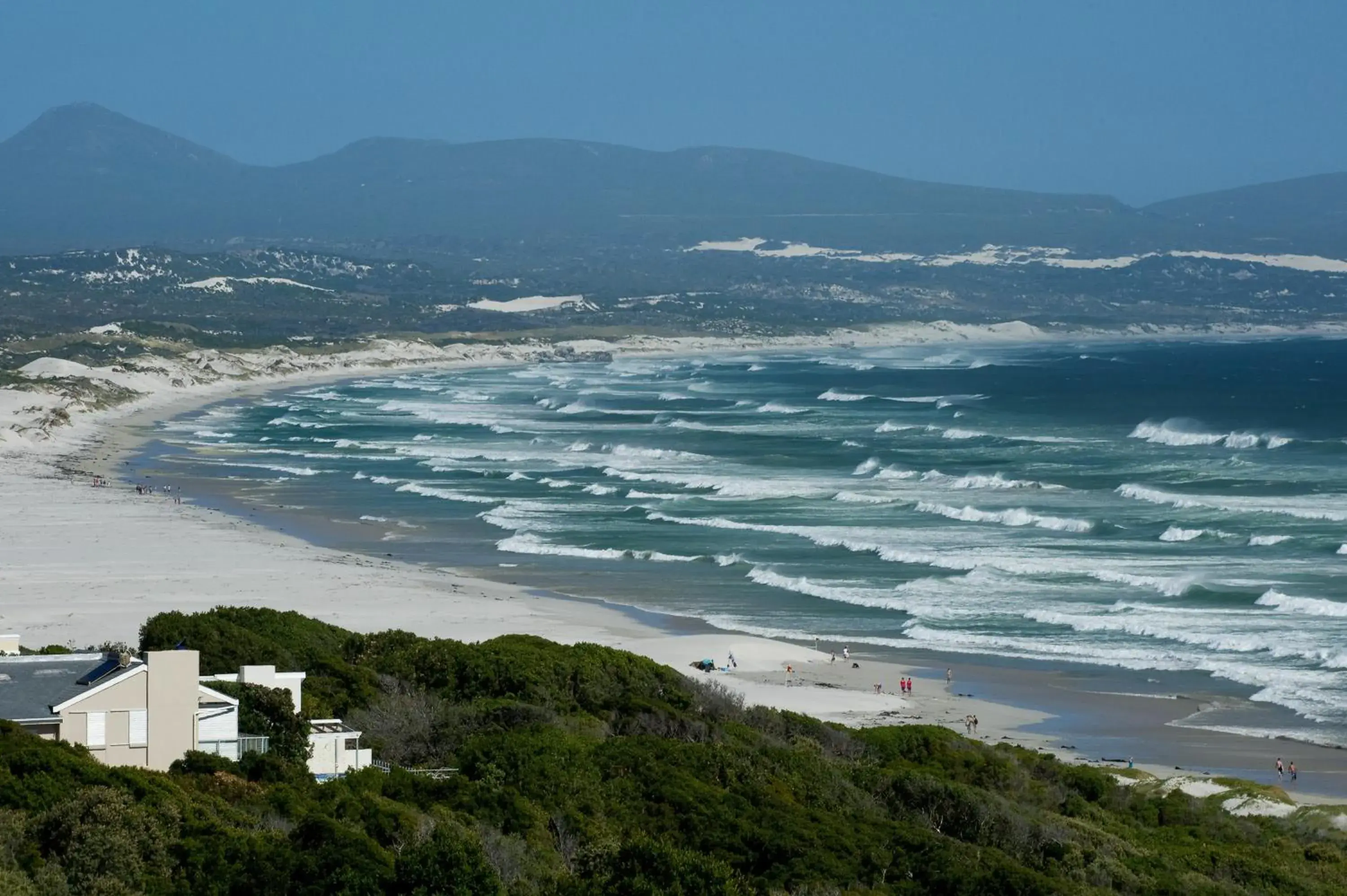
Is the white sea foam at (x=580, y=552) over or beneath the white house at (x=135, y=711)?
beneath

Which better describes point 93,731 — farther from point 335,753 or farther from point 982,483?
point 982,483

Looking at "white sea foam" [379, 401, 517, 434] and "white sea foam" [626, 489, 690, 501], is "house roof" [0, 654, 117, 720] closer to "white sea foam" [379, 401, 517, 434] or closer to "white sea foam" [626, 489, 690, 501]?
"white sea foam" [626, 489, 690, 501]

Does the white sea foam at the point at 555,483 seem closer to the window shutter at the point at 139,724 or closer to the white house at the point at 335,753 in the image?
the white house at the point at 335,753

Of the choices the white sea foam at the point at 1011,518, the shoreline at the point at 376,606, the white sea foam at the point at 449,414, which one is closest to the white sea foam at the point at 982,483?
the white sea foam at the point at 1011,518

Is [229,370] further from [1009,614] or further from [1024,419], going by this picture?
[1009,614]

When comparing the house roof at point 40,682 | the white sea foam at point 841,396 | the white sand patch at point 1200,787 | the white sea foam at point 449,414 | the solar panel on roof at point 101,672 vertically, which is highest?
the white sea foam at point 841,396

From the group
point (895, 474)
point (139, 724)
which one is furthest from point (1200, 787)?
point (895, 474)

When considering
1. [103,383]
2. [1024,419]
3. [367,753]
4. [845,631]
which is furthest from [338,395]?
[367,753]
